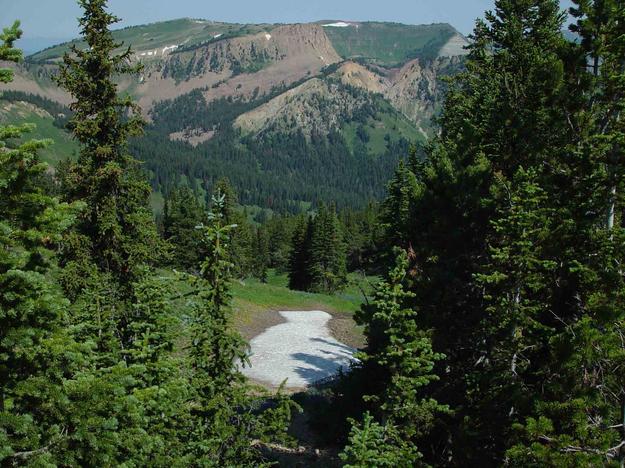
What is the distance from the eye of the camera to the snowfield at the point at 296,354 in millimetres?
31609

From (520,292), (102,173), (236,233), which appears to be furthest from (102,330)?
(236,233)

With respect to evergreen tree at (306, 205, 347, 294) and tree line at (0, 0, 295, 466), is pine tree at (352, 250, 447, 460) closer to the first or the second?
tree line at (0, 0, 295, 466)

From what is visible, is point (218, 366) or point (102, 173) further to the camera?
point (102, 173)

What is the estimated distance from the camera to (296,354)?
120 ft

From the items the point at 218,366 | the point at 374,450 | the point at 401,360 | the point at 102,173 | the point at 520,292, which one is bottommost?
the point at 374,450

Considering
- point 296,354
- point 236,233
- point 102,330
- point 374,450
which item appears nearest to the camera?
point 374,450

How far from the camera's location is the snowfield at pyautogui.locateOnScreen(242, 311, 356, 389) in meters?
31.6

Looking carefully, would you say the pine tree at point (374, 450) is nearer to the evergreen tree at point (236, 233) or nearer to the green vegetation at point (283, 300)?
the green vegetation at point (283, 300)

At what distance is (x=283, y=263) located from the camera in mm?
108375

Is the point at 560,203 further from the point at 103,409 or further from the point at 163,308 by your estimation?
the point at 103,409

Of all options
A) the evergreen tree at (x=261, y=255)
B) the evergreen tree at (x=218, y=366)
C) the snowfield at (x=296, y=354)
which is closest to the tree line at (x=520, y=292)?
the evergreen tree at (x=218, y=366)

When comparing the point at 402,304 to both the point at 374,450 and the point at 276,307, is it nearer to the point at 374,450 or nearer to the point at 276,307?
the point at 374,450

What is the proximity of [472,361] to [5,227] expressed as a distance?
1413 centimetres

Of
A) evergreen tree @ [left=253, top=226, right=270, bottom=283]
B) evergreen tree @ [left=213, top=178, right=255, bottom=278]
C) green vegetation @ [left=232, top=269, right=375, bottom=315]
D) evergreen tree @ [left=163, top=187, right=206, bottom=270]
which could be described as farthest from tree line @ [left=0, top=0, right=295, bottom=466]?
evergreen tree @ [left=253, top=226, right=270, bottom=283]
